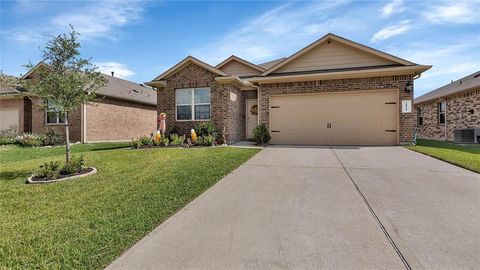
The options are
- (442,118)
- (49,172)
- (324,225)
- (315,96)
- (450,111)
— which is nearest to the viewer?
(324,225)

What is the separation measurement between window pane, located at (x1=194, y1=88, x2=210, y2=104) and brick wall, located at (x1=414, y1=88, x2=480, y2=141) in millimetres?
14618

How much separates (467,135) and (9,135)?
27.3 m

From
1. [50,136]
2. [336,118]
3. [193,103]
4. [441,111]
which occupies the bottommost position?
[50,136]

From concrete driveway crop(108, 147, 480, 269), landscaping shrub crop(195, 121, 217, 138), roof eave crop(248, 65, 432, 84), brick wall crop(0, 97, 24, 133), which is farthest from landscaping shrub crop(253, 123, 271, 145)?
brick wall crop(0, 97, 24, 133)

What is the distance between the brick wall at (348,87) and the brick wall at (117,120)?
9.25m

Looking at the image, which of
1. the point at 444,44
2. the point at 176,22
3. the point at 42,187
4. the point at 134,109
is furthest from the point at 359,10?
the point at 134,109

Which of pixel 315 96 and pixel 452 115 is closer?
pixel 315 96

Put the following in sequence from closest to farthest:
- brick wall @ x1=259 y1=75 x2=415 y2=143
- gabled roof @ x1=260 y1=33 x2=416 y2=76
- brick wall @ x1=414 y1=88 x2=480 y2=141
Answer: brick wall @ x1=259 y1=75 x2=415 y2=143
gabled roof @ x1=260 y1=33 x2=416 y2=76
brick wall @ x1=414 y1=88 x2=480 y2=141

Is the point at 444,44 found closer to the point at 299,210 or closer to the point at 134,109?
the point at 299,210

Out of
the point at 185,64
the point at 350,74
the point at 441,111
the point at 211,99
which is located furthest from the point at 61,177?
the point at 441,111

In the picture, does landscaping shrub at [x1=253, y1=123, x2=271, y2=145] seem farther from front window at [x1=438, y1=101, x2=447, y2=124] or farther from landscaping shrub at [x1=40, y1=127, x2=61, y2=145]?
front window at [x1=438, y1=101, x2=447, y2=124]

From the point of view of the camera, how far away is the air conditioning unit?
13875 millimetres

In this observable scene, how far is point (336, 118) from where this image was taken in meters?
12.1

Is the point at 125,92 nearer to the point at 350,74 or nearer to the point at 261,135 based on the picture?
the point at 261,135
